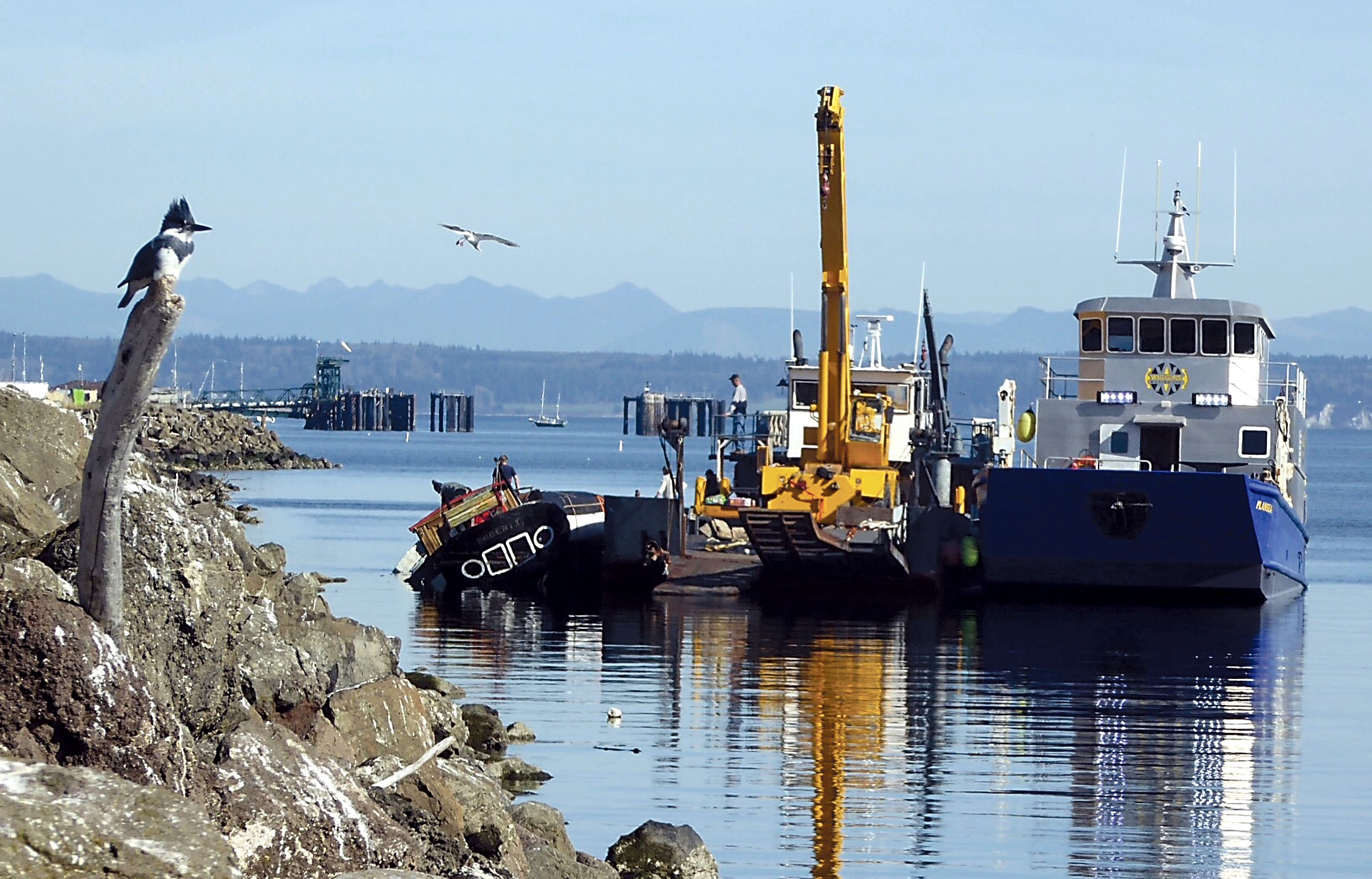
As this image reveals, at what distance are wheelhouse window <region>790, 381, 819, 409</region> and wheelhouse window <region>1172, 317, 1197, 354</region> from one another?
19.3ft

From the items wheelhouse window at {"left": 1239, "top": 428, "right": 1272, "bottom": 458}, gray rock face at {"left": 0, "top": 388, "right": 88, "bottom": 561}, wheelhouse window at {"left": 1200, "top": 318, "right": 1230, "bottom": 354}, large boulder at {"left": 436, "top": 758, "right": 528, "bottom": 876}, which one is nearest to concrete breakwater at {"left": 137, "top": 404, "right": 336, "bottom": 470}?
wheelhouse window at {"left": 1200, "top": 318, "right": 1230, "bottom": 354}

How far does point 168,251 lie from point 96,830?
2.16m

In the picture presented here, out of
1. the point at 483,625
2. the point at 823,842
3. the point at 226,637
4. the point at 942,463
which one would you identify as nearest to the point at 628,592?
the point at 483,625

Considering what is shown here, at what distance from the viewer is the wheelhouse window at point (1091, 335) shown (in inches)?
1265

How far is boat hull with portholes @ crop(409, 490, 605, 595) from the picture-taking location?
3180 centimetres

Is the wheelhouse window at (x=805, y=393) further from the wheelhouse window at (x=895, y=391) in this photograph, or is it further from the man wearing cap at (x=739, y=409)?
the man wearing cap at (x=739, y=409)

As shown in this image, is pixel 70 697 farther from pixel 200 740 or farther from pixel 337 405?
pixel 337 405

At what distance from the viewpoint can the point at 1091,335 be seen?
106ft

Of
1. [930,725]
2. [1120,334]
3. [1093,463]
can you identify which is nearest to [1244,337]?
[1120,334]

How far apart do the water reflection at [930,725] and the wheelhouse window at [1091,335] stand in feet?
14.4

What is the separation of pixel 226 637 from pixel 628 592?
68.9ft

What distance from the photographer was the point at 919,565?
1190 inches

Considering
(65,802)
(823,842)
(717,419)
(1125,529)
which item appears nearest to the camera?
(65,802)

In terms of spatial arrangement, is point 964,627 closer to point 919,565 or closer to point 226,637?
point 919,565
